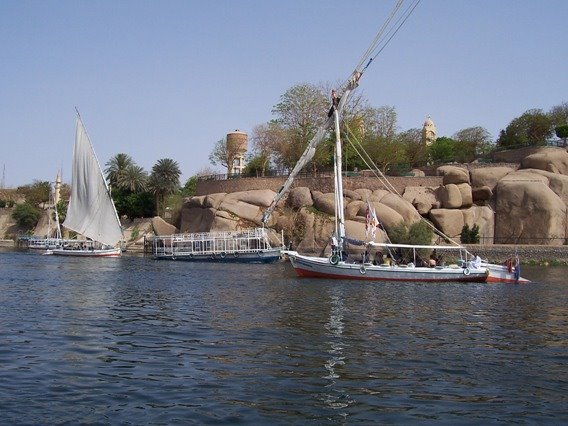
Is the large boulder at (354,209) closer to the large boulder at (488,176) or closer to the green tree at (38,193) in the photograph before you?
the large boulder at (488,176)

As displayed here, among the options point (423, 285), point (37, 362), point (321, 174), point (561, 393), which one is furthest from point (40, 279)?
point (321, 174)

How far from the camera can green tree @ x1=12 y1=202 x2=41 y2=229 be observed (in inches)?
3767

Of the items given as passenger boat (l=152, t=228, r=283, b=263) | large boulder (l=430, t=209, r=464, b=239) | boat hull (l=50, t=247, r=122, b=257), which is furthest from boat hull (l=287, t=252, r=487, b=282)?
boat hull (l=50, t=247, r=122, b=257)

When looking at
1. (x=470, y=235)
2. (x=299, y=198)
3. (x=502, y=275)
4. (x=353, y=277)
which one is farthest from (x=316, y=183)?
(x=353, y=277)

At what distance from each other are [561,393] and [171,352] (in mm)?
7690

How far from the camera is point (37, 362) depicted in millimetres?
13367

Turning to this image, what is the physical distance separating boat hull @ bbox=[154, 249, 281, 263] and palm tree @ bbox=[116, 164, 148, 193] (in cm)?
2767

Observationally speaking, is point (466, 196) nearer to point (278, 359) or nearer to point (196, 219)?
point (196, 219)

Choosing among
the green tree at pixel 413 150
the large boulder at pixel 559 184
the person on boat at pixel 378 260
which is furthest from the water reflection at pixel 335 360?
the green tree at pixel 413 150

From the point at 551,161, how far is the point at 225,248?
97.5ft

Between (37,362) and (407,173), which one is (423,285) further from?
(407,173)

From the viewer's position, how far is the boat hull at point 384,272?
36125 mm

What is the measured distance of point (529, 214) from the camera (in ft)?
185

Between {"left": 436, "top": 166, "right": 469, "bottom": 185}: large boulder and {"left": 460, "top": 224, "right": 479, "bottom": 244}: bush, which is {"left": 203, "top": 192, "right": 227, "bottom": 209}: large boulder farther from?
{"left": 460, "top": 224, "right": 479, "bottom": 244}: bush
